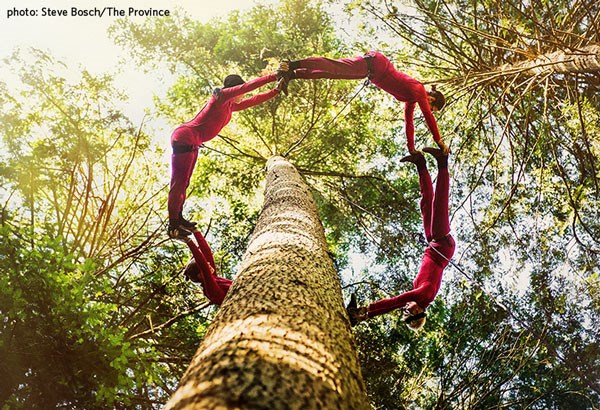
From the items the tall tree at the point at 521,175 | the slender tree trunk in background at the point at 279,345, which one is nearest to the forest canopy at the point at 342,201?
the tall tree at the point at 521,175

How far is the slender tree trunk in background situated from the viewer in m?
1.10

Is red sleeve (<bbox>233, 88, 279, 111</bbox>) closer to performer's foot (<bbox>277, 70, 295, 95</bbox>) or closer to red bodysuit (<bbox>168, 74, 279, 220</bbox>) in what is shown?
red bodysuit (<bbox>168, 74, 279, 220</bbox>)

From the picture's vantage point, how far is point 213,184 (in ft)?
28.8

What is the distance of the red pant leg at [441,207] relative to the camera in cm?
402

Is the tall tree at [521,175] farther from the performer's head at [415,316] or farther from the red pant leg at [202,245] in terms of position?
the red pant leg at [202,245]

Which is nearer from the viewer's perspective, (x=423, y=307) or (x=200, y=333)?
(x=423, y=307)

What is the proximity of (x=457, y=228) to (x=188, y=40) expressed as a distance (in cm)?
789

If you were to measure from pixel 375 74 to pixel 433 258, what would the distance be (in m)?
2.21

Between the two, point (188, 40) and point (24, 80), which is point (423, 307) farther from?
point (188, 40)

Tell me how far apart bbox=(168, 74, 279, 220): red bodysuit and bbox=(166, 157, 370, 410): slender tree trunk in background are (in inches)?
68.8

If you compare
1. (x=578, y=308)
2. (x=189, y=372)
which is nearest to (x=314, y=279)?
(x=189, y=372)

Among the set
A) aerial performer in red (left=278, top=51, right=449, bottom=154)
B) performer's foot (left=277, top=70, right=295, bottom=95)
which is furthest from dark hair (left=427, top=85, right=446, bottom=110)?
performer's foot (left=277, top=70, right=295, bottom=95)

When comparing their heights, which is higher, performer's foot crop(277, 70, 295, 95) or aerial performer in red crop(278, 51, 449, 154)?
aerial performer in red crop(278, 51, 449, 154)

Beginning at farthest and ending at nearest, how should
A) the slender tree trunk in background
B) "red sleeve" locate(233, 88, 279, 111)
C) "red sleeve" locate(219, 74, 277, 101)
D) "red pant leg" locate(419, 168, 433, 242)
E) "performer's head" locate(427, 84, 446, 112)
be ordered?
1. "red sleeve" locate(233, 88, 279, 111)
2. "performer's head" locate(427, 84, 446, 112)
3. "red pant leg" locate(419, 168, 433, 242)
4. "red sleeve" locate(219, 74, 277, 101)
5. the slender tree trunk in background
